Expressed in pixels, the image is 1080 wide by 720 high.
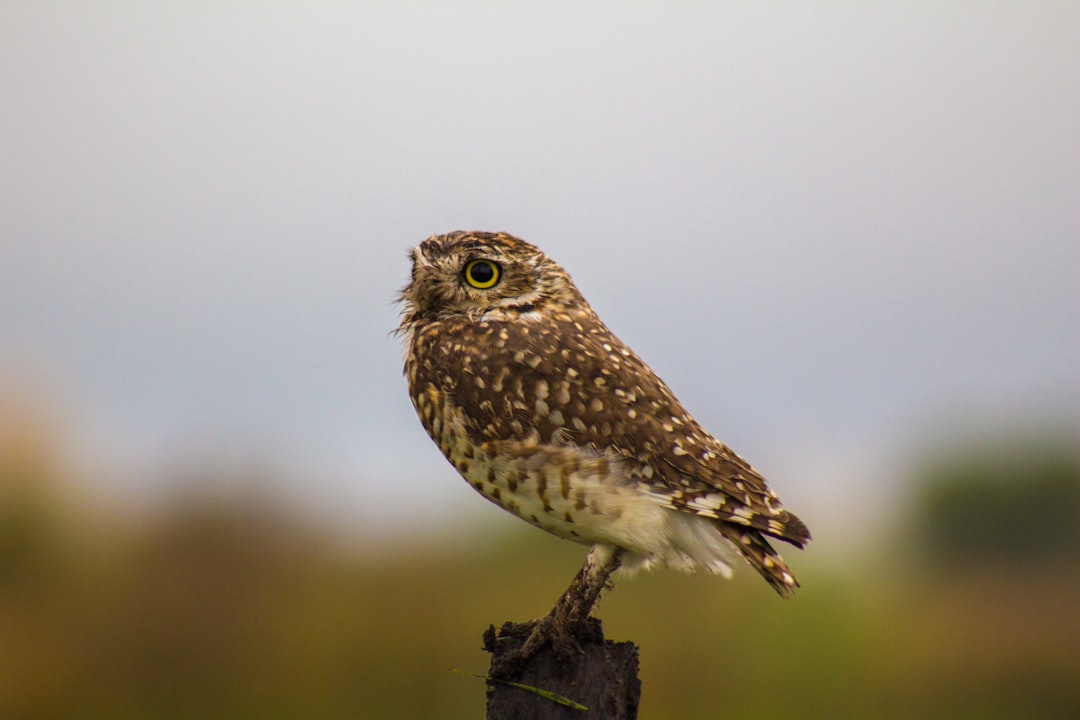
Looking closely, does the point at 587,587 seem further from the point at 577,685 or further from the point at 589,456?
the point at 589,456

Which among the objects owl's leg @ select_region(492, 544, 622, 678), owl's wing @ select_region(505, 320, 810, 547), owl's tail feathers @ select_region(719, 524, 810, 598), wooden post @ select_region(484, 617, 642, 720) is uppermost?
owl's wing @ select_region(505, 320, 810, 547)

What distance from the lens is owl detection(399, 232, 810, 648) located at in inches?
198

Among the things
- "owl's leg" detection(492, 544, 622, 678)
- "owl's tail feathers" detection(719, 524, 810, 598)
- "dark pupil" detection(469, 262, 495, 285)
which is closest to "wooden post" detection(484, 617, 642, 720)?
"owl's leg" detection(492, 544, 622, 678)

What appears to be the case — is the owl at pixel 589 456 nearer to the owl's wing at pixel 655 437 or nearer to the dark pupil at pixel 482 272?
the owl's wing at pixel 655 437

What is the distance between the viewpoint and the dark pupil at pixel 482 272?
5.97 m

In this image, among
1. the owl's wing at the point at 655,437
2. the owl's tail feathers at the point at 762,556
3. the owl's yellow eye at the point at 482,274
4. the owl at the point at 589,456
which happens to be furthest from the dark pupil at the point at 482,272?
the owl's tail feathers at the point at 762,556

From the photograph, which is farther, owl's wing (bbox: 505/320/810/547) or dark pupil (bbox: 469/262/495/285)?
dark pupil (bbox: 469/262/495/285)

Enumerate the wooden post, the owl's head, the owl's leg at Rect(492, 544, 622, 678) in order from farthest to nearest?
the owl's head < the owl's leg at Rect(492, 544, 622, 678) < the wooden post

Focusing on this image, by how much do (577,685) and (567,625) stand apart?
0.79 feet

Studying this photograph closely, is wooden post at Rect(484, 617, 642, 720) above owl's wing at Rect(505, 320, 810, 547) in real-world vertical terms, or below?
below

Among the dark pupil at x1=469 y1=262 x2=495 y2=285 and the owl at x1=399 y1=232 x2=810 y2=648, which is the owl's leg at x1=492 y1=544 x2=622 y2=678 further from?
the dark pupil at x1=469 y1=262 x2=495 y2=285

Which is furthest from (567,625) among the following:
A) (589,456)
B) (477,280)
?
(477,280)

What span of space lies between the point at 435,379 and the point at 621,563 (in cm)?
115

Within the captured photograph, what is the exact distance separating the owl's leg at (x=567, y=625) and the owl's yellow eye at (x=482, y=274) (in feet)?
4.89
